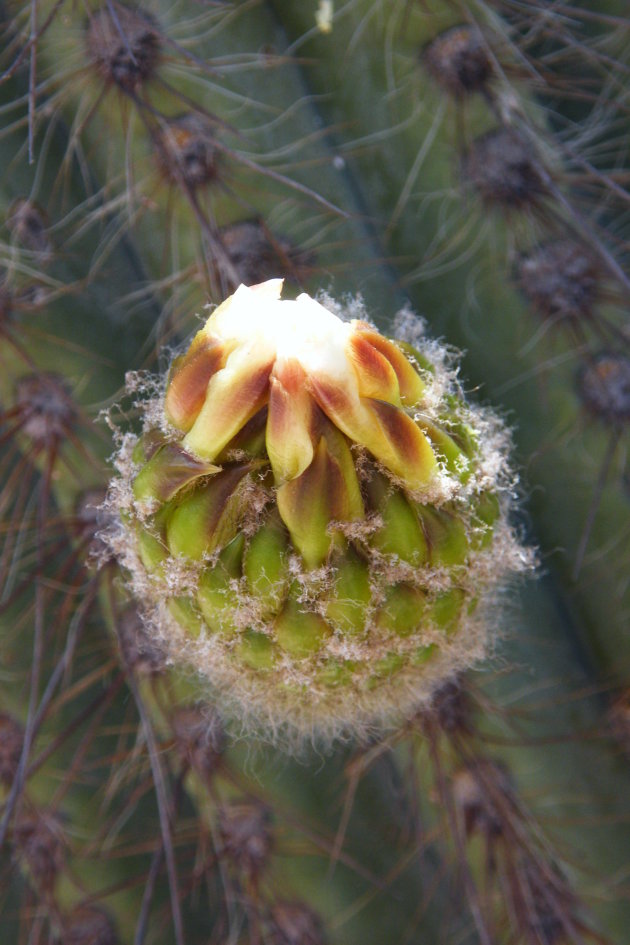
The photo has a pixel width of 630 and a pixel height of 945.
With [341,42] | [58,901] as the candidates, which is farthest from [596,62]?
[58,901]

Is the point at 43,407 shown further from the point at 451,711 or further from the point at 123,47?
the point at 451,711

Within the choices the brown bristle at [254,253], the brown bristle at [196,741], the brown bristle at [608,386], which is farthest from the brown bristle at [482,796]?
the brown bristle at [254,253]

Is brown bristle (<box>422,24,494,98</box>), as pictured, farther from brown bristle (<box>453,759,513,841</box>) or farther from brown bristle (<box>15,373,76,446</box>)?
brown bristle (<box>453,759,513,841</box>)

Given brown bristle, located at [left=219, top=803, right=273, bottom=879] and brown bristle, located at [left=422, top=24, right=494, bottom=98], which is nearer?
brown bristle, located at [left=422, top=24, right=494, bottom=98]

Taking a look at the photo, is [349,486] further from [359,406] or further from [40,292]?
[40,292]

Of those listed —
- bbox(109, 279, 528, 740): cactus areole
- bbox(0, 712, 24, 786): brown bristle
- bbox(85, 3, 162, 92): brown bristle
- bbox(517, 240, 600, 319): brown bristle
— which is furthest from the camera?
bbox(0, 712, 24, 786): brown bristle

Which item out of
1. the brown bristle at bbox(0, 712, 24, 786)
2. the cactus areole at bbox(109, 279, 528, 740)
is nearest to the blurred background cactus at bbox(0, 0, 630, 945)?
the brown bristle at bbox(0, 712, 24, 786)

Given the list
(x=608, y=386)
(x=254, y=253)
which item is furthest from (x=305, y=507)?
(x=608, y=386)

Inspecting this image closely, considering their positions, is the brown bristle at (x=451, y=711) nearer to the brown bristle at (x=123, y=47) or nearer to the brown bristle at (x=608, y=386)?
the brown bristle at (x=608, y=386)
